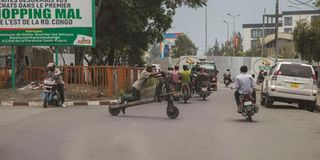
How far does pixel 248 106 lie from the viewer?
16609mm

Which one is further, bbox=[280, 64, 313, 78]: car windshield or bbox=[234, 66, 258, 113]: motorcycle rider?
bbox=[280, 64, 313, 78]: car windshield

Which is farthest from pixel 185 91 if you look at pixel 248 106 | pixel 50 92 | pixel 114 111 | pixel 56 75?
pixel 248 106

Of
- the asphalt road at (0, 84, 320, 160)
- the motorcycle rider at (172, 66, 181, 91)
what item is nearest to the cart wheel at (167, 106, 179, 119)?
the asphalt road at (0, 84, 320, 160)

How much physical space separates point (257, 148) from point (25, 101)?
15.2 meters

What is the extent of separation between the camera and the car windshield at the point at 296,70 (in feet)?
74.5

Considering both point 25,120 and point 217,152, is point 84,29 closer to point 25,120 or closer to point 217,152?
point 25,120

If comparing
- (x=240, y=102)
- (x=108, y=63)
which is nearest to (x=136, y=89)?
(x=240, y=102)

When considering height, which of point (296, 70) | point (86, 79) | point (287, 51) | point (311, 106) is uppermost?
point (287, 51)

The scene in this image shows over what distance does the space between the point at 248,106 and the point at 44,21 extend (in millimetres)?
12652

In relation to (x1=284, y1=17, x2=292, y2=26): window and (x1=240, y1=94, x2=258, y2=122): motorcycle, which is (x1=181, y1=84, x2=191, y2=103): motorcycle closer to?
(x1=240, y1=94, x2=258, y2=122): motorcycle

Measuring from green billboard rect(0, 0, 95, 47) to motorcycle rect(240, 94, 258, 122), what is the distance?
439 inches

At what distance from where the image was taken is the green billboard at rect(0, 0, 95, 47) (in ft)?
85.7

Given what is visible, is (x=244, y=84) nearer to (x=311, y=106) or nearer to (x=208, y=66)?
(x=311, y=106)

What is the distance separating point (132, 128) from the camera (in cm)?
1412
